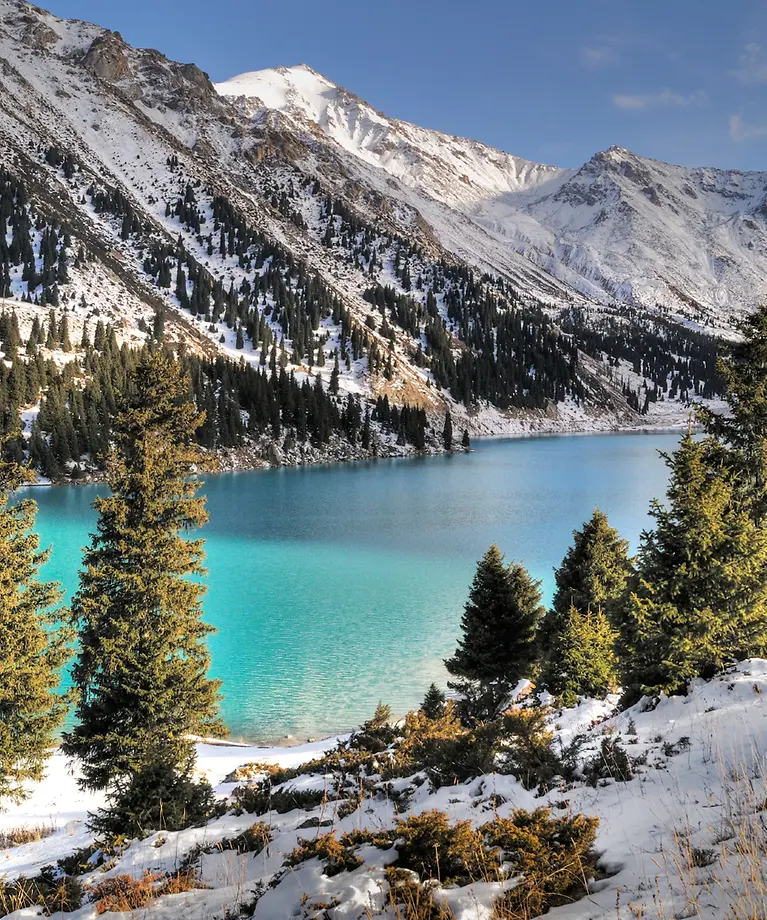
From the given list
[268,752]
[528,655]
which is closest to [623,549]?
[528,655]

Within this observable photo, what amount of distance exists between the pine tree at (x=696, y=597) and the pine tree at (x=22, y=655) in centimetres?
1499

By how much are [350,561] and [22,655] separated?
29.3 m

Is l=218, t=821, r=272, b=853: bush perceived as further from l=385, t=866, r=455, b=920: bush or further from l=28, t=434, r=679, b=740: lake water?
l=28, t=434, r=679, b=740: lake water

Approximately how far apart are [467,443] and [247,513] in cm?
8105

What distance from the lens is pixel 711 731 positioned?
7.54 meters

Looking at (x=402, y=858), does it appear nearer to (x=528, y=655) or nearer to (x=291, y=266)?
(x=528, y=655)

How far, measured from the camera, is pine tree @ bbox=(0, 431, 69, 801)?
14.2 meters

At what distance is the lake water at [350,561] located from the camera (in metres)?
24.5

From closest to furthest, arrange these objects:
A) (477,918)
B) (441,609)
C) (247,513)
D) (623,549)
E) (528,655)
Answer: (477,918)
(528,655)
(623,549)
(441,609)
(247,513)

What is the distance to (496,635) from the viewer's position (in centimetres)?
2109

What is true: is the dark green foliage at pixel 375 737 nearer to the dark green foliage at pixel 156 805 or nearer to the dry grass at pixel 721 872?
the dark green foliage at pixel 156 805

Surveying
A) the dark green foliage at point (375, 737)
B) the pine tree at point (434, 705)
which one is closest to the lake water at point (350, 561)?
the pine tree at point (434, 705)

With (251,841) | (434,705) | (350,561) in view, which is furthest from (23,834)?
(350,561)

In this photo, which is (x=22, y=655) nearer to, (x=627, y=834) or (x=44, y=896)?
(x=44, y=896)
